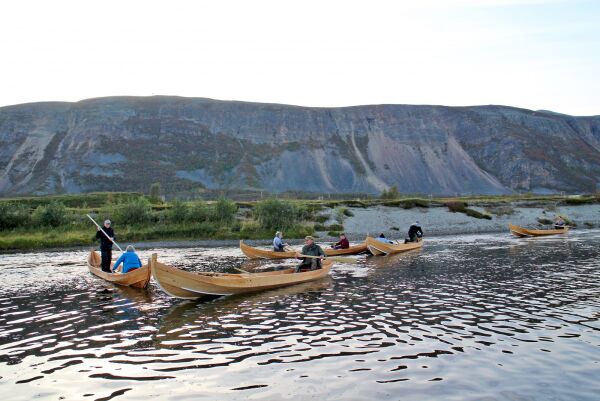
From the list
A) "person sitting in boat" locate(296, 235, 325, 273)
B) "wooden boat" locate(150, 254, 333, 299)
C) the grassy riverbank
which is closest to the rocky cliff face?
the grassy riverbank

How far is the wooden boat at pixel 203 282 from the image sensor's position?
51.3 ft

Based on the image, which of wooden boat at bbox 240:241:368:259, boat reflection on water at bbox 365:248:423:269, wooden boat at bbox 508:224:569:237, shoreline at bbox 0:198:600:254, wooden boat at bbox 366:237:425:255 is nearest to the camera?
boat reflection on water at bbox 365:248:423:269

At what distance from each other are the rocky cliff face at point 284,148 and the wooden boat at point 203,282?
90302 millimetres

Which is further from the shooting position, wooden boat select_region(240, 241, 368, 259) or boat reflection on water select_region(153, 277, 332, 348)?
wooden boat select_region(240, 241, 368, 259)

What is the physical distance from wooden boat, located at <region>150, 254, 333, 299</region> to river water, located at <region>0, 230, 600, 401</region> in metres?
0.35

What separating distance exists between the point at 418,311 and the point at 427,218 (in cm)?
4146

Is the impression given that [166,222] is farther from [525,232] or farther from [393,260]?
[525,232]

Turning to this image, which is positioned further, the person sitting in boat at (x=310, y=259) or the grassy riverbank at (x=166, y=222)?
the grassy riverbank at (x=166, y=222)

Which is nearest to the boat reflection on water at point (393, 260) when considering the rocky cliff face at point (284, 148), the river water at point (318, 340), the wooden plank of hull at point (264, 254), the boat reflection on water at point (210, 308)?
the river water at point (318, 340)

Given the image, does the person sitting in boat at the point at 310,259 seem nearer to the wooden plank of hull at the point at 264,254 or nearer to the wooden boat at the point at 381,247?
the wooden plank of hull at the point at 264,254

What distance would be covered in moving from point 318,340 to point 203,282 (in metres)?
5.79

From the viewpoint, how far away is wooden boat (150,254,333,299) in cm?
1565

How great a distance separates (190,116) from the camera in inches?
5335

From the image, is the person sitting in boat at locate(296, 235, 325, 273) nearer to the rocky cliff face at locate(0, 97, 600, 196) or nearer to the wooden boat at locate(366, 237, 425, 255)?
the wooden boat at locate(366, 237, 425, 255)
